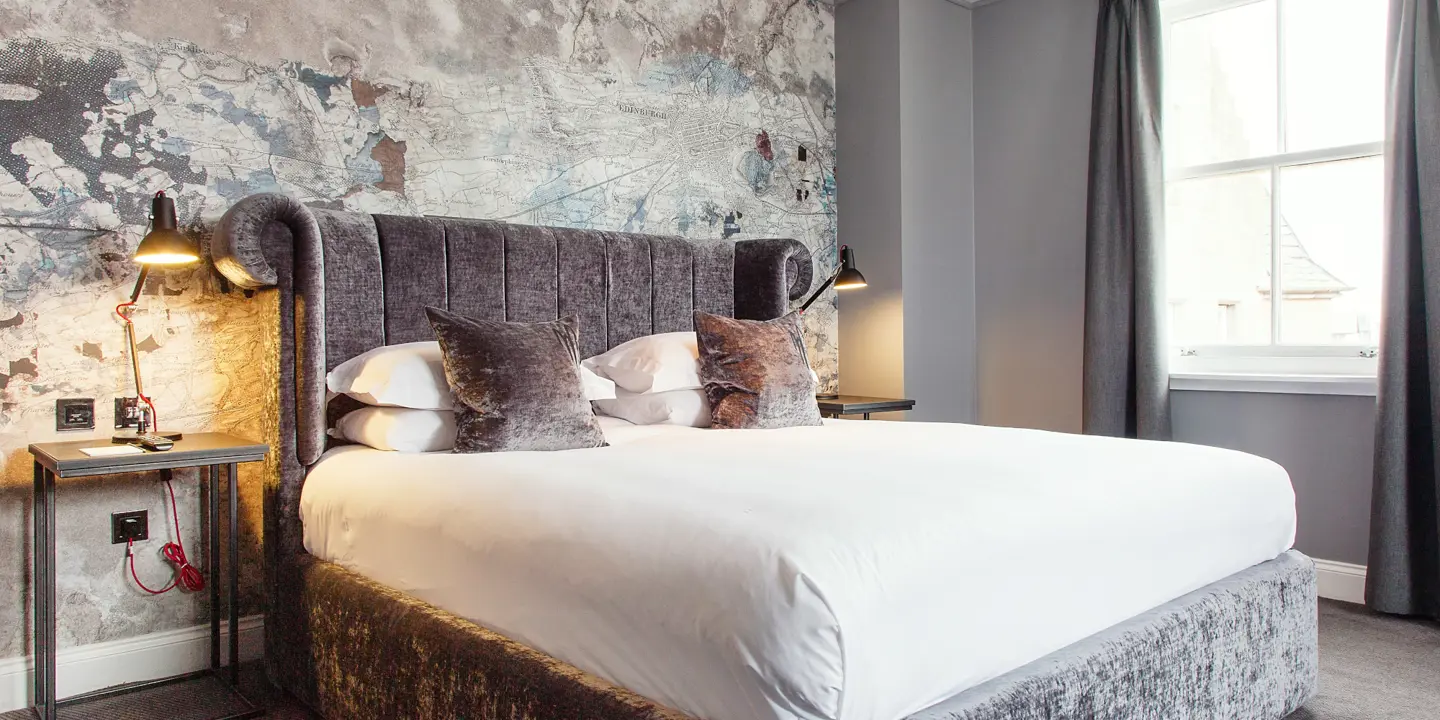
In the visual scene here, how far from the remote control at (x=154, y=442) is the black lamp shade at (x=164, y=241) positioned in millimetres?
454

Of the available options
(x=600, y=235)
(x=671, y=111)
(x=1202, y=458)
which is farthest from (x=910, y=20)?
(x=1202, y=458)

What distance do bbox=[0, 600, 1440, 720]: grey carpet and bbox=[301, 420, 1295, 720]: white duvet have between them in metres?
0.53

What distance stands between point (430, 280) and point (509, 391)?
703 mm

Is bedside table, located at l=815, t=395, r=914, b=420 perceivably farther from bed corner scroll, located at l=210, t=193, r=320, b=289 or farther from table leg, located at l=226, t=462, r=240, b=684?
table leg, located at l=226, t=462, r=240, b=684

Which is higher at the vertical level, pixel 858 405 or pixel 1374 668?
pixel 858 405

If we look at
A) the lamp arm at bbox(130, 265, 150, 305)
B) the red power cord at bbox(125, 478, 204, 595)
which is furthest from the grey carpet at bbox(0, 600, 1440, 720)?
the lamp arm at bbox(130, 265, 150, 305)

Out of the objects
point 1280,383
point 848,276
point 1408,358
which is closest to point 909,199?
point 848,276

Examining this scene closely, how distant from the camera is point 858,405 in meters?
3.85

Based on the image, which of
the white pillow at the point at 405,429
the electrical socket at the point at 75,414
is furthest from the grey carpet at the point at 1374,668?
the electrical socket at the point at 75,414

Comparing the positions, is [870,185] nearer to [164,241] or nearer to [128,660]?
[164,241]

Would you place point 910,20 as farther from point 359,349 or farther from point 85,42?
point 85,42

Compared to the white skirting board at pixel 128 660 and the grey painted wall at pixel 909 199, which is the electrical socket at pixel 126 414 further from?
the grey painted wall at pixel 909 199

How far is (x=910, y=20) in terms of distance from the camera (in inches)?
171

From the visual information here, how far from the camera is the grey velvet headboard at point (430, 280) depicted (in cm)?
262
